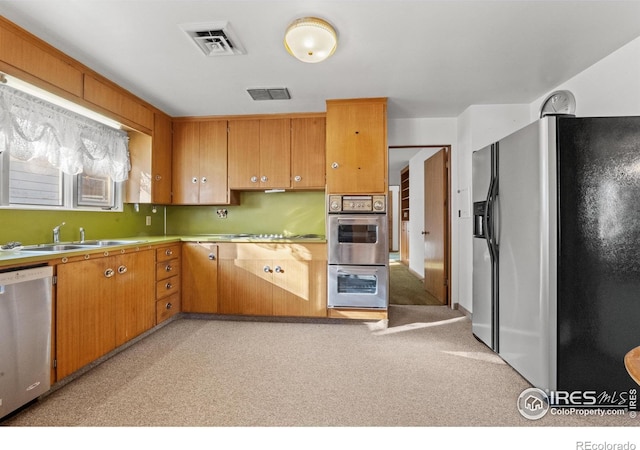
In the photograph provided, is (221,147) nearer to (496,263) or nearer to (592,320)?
(496,263)

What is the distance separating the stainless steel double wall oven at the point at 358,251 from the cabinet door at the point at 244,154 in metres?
1.02

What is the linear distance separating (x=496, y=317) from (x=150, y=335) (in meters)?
2.99

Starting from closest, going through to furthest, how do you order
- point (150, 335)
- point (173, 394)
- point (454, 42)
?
1. point (173, 394)
2. point (454, 42)
3. point (150, 335)

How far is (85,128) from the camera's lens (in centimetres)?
271

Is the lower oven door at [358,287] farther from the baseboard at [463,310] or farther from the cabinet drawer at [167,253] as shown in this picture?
the cabinet drawer at [167,253]

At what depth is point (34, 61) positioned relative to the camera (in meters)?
2.02

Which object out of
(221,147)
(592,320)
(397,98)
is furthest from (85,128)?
(592,320)

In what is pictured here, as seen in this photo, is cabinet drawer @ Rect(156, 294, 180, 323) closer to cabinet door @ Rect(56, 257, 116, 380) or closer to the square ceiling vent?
cabinet door @ Rect(56, 257, 116, 380)

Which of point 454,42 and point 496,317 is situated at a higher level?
point 454,42

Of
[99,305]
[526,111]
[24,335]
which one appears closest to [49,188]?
[99,305]

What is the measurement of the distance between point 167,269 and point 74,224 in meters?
0.86

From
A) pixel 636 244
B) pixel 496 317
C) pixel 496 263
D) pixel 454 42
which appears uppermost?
pixel 454 42

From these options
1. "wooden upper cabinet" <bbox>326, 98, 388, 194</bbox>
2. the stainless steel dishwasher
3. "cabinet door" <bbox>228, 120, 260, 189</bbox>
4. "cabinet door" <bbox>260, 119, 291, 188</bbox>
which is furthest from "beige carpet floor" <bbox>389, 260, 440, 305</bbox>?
the stainless steel dishwasher

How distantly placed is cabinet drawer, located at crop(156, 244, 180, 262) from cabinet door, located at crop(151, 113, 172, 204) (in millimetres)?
605
